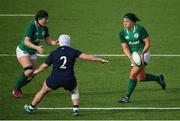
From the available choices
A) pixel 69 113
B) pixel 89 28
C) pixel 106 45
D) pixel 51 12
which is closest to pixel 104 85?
pixel 69 113

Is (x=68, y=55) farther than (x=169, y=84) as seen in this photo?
No

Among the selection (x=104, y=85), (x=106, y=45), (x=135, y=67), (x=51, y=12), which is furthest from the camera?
(x=51, y=12)

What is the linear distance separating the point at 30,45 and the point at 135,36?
2.53 m

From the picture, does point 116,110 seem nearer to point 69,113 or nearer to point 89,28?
point 69,113

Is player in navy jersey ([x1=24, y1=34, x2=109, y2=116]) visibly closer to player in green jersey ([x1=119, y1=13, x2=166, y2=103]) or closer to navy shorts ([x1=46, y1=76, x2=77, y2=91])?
navy shorts ([x1=46, y1=76, x2=77, y2=91])

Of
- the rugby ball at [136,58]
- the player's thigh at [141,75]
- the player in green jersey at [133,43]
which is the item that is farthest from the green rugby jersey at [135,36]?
the player's thigh at [141,75]

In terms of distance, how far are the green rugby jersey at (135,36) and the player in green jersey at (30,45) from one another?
5.56 ft

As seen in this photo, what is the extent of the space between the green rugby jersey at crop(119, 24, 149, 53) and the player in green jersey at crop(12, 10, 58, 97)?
1.69 metres

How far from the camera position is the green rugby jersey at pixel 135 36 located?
15.9 meters

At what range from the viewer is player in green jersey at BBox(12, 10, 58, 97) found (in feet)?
52.2

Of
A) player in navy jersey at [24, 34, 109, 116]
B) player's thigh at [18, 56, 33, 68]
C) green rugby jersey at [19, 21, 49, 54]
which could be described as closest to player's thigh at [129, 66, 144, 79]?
player in navy jersey at [24, 34, 109, 116]

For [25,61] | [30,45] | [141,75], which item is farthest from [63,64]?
[141,75]

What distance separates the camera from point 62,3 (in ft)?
93.6

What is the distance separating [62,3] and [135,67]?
43.2ft
